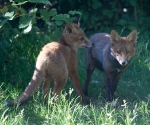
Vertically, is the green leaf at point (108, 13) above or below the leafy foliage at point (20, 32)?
below

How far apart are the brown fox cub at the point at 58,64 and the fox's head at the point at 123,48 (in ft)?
1.59

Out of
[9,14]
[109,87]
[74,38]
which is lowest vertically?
[109,87]

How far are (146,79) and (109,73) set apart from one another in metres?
1.19

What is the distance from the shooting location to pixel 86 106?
232 inches

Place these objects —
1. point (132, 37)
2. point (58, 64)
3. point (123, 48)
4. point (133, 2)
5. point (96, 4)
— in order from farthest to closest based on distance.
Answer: point (96, 4), point (133, 2), point (132, 37), point (123, 48), point (58, 64)

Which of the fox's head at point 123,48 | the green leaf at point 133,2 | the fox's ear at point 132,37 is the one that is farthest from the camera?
the green leaf at point 133,2

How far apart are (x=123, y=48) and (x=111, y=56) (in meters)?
0.28

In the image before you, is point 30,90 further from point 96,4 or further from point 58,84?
point 96,4

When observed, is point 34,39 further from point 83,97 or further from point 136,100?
point 136,100

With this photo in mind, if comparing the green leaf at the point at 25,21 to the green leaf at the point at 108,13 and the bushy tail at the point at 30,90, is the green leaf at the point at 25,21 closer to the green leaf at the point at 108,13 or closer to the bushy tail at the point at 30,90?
the bushy tail at the point at 30,90

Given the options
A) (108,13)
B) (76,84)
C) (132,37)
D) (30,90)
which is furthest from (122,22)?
(30,90)

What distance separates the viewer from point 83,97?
6.69 meters

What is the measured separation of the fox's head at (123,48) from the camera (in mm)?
6398

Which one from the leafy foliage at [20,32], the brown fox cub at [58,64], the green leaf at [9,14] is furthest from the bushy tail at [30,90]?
the green leaf at [9,14]
